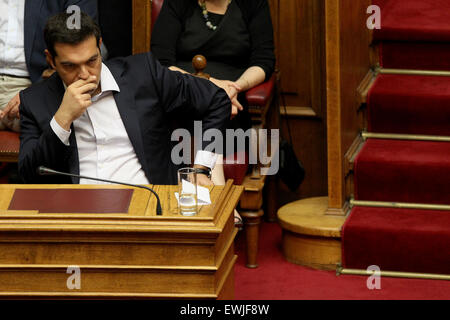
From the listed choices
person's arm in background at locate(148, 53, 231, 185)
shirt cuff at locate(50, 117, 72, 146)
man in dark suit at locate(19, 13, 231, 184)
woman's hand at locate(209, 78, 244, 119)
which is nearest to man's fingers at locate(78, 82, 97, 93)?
man in dark suit at locate(19, 13, 231, 184)

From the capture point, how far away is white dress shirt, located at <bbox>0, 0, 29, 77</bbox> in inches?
128

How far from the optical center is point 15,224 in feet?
5.62

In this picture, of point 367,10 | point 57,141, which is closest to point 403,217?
point 367,10

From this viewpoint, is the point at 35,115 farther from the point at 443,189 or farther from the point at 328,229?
the point at 443,189

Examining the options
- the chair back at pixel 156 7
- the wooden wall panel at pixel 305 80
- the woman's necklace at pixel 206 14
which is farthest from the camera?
the wooden wall panel at pixel 305 80

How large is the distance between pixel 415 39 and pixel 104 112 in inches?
63.8

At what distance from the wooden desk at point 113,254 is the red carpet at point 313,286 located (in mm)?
1115

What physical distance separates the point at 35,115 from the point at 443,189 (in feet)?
5.31

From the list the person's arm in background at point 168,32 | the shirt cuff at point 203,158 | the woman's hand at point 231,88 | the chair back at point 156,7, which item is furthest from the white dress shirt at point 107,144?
the chair back at point 156,7

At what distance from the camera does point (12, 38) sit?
3.25 m

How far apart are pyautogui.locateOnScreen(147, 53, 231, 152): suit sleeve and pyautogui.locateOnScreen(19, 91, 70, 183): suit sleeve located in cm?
36

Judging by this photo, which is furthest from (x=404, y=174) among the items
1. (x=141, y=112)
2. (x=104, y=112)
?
(x=104, y=112)

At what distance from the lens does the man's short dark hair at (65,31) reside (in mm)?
2283

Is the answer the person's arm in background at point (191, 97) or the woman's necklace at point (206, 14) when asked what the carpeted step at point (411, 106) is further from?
the person's arm in background at point (191, 97)
